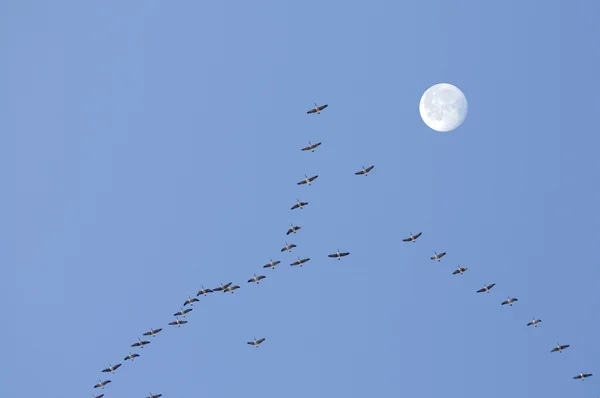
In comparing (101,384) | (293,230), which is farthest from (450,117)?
(101,384)

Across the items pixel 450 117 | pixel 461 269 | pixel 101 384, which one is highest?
pixel 450 117

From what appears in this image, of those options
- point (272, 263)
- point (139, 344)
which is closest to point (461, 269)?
point (272, 263)

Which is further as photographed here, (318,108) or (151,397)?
(151,397)

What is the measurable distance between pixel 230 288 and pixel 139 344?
62.7ft

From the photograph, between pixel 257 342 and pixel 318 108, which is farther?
pixel 257 342

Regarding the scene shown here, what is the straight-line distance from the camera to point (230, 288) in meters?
147

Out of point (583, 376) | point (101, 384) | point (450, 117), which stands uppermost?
point (450, 117)

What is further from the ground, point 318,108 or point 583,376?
point 318,108

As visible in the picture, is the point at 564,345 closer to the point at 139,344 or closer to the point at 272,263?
the point at 272,263

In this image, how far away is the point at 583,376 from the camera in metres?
145

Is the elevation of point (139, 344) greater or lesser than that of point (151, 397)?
greater

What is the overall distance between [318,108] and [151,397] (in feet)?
193

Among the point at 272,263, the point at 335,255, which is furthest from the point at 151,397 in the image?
the point at 335,255

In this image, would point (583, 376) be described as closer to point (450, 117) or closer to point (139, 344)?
point (450, 117)
